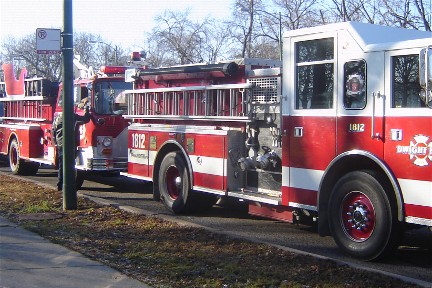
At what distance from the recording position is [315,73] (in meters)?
7.99

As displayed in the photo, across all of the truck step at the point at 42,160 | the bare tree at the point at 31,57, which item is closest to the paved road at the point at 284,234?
the truck step at the point at 42,160

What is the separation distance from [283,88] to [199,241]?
7.69ft

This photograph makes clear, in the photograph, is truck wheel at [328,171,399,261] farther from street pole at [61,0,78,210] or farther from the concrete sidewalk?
street pole at [61,0,78,210]

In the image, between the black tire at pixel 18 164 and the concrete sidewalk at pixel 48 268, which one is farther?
the black tire at pixel 18 164

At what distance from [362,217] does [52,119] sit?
10.1 meters

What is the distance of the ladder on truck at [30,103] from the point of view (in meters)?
15.7

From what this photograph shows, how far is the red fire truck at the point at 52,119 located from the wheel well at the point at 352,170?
21.6 ft

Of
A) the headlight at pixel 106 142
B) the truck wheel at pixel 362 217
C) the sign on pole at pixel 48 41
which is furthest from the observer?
the headlight at pixel 106 142

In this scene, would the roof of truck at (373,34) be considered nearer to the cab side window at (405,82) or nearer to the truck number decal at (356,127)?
the cab side window at (405,82)

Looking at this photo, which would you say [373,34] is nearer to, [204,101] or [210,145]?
[210,145]

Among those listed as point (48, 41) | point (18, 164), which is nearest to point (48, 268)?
point (48, 41)

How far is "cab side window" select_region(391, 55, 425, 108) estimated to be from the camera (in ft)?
22.1

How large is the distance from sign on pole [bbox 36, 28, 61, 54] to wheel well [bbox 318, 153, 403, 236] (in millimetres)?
5148

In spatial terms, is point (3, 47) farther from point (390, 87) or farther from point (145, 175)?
point (390, 87)
